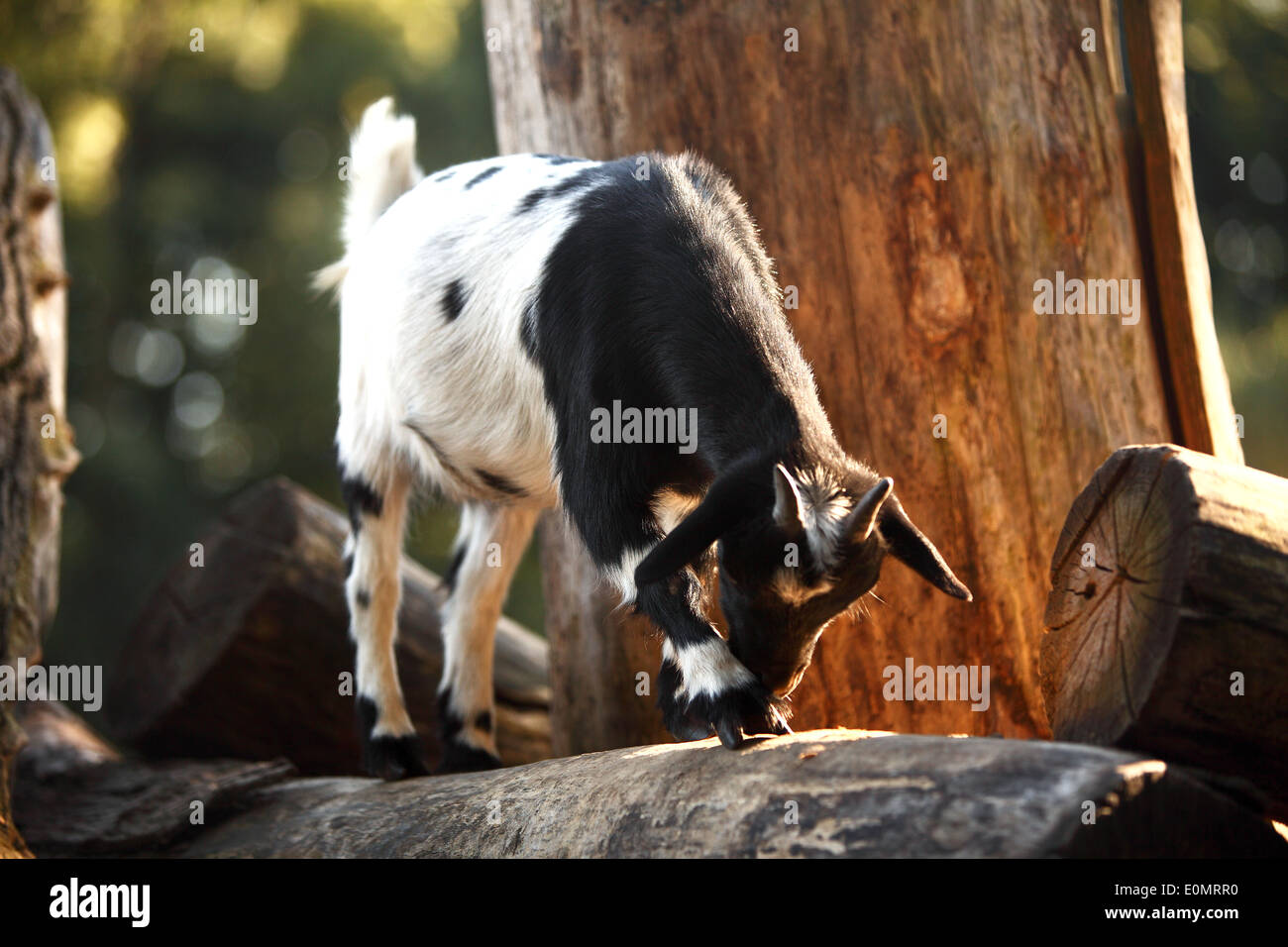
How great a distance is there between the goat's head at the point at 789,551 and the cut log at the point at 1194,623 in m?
0.33

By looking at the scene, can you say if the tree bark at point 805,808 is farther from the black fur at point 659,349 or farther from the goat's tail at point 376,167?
the goat's tail at point 376,167

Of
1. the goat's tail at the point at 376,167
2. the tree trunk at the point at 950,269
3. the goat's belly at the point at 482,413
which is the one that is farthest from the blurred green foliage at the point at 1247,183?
the goat's belly at the point at 482,413

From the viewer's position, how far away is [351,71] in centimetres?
922

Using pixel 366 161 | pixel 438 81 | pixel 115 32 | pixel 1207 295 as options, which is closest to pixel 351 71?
pixel 438 81

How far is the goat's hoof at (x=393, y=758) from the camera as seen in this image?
138 inches

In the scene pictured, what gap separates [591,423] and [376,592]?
4.56 ft

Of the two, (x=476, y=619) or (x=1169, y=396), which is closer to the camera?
(x=1169, y=396)

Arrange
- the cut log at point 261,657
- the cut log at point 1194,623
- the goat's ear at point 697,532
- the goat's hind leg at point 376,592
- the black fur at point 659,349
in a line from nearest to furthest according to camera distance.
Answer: the cut log at point 1194,623
the goat's ear at point 697,532
the black fur at point 659,349
the goat's hind leg at point 376,592
the cut log at point 261,657

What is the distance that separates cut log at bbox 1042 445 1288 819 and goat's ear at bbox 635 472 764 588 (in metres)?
0.77

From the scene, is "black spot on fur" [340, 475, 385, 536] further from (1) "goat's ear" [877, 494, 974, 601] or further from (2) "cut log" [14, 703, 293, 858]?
(1) "goat's ear" [877, 494, 974, 601]

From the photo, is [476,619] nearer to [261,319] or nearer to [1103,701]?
[1103,701]

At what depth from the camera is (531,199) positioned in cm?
326

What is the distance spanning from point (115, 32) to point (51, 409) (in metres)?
4.68

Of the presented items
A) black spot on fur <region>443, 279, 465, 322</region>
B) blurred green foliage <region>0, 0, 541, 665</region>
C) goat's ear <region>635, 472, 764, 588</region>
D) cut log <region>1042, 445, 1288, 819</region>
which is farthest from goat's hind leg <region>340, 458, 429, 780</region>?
blurred green foliage <region>0, 0, 541, 665</region>
